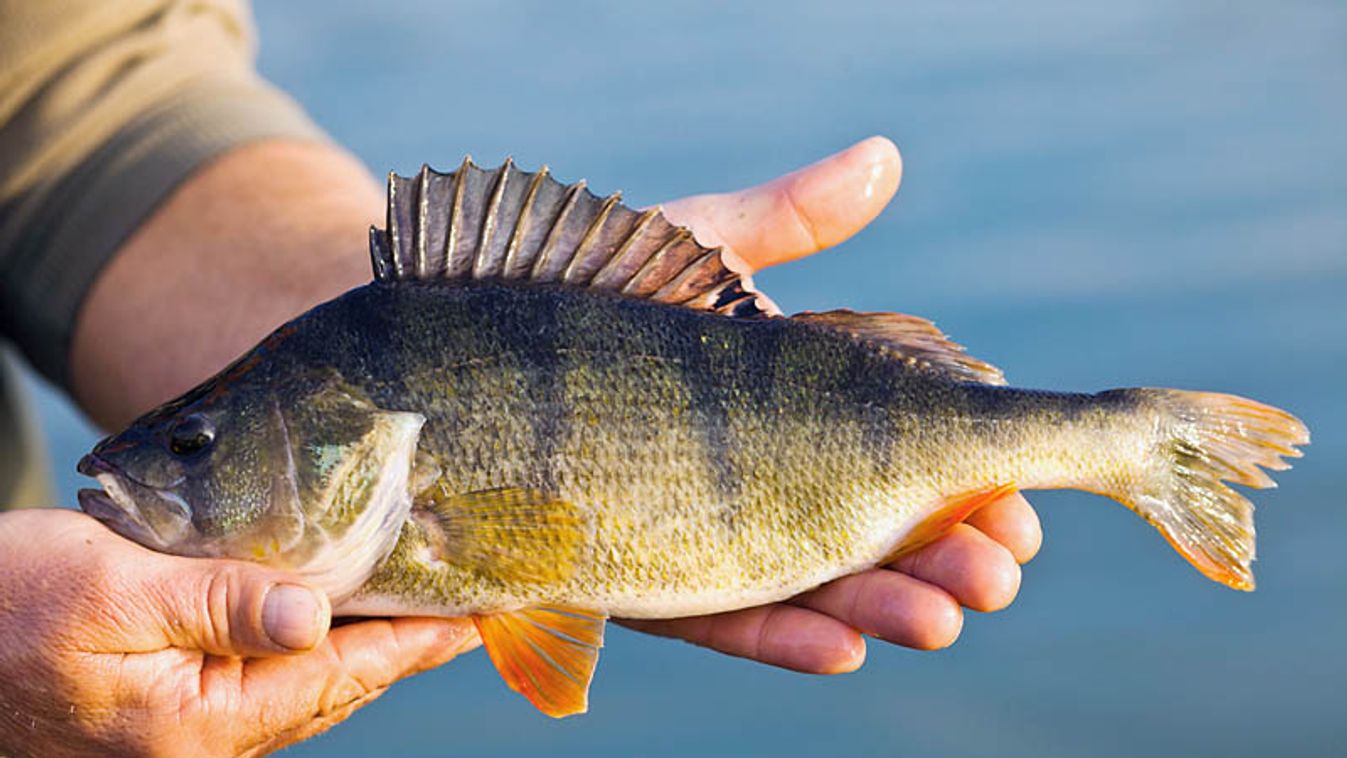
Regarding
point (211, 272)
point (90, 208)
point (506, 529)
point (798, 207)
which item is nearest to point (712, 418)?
point (506, 529)

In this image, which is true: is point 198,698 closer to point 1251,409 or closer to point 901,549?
point 901,549

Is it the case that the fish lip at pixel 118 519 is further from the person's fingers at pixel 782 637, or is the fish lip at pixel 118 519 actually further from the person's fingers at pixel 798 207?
the person's fingers at pixel 798 207

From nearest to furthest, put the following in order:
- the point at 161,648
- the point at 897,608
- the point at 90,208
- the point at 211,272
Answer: the point at 161,648 → the point at 897,608 → the point at 211,272 → the point at 90,208

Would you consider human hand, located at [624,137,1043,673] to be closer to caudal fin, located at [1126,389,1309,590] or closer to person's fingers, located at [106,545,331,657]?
caudal fin, located at [1126,389,1309,590]

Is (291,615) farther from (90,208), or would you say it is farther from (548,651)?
(90,208)

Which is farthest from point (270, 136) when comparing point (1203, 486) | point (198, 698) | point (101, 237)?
point (1203, 486)

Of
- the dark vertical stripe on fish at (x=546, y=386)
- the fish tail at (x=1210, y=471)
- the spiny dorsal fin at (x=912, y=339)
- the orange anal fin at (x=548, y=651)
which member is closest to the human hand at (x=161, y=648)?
the orange anal fin at (x=548, y=651)
